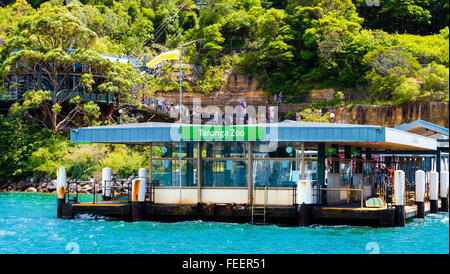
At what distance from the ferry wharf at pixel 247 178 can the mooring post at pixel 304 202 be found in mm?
40

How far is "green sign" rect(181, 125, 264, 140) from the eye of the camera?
27984mm

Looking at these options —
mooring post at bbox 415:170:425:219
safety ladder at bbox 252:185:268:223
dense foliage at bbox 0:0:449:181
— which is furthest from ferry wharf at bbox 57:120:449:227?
dense foliage at bbox 0:0:449:181

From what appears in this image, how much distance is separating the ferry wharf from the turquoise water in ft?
1.82

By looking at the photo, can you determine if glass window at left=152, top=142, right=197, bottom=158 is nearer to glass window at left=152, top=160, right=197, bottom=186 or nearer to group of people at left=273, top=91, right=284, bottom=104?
glass window at left=152, top=160, right=197, bottom=186

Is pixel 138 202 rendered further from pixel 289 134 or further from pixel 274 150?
pixel 289 134

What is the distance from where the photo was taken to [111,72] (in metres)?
62.3

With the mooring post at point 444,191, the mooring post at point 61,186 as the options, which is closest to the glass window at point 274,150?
the mooring post at point 61,186

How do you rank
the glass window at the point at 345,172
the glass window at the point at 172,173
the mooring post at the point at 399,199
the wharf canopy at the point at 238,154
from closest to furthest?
the mooring post at the point at 399,199, the wharf canopy at the point at 238,154, the glass window at the point at 172,173, the glass window at the point at 345,172

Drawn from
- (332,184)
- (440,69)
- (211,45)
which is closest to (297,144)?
Result: (332,184)

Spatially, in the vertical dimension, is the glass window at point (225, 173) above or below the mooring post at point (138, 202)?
above

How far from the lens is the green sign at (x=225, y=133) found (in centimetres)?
2798

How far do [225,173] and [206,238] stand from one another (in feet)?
15.7

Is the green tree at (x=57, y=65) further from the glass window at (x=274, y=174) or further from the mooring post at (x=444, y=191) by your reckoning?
the glass window at (x=274, y=174)
